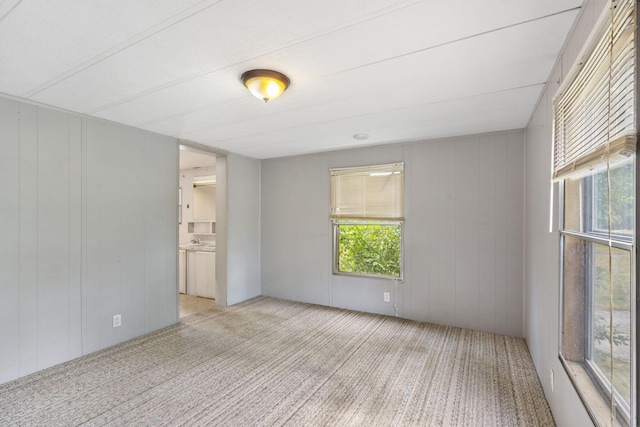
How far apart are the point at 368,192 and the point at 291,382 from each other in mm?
2591

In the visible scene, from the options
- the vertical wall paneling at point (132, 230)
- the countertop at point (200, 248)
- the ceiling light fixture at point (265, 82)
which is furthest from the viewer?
the countertop at point (200, 248)

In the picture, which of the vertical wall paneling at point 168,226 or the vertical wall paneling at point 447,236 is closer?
the vertical wall paneling at point 168,226

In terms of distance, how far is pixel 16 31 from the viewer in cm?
160

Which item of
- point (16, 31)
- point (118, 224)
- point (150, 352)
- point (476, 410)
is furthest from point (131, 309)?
point (476, 410)

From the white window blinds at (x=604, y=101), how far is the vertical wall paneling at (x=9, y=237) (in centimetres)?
376

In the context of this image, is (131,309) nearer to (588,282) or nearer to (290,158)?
(290,158)

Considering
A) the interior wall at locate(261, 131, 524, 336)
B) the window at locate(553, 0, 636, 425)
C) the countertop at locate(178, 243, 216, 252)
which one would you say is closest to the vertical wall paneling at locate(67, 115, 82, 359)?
the countertop at locate(178, 243, 216, 252)

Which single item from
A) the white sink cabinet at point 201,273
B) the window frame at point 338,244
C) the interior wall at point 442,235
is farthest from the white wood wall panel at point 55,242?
the window frame at point 338,244

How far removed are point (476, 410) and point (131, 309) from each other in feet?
11.0

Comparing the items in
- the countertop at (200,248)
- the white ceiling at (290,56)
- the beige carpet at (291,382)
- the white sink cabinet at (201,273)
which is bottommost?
the beige carpet at (291,382)

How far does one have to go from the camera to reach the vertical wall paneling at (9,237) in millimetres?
2398

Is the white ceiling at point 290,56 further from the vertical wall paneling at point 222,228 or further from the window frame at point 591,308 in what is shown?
the vertical wall paneling at point 222,228

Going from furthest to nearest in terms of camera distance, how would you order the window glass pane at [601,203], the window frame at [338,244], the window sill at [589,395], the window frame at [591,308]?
1. the window frame at [338,244]
2. the window sill at [589,395]
3. the window glass pane at [601,203]
4. the window frame at [591,308]

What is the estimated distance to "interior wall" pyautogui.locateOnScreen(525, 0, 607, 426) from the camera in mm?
1547
